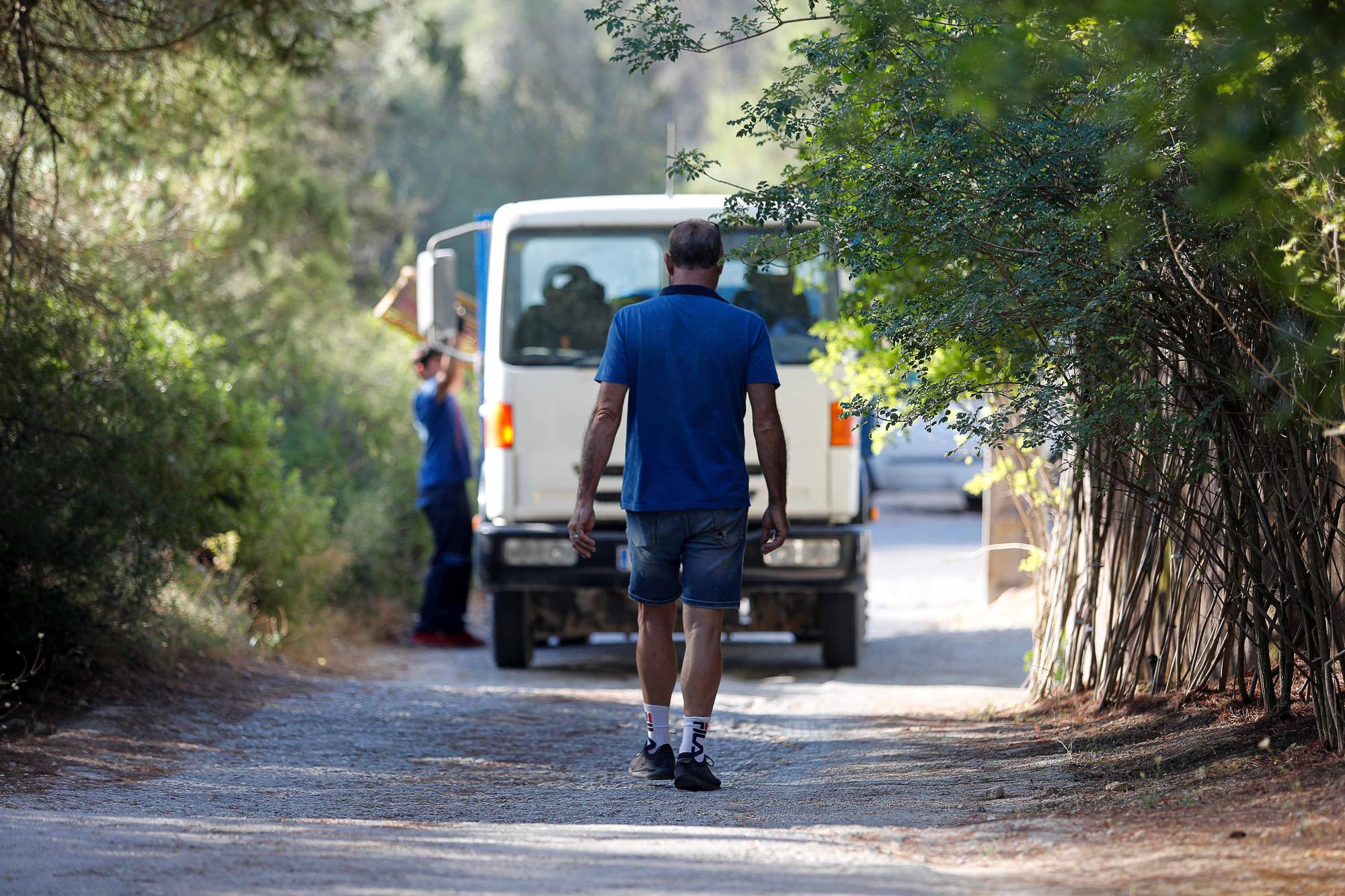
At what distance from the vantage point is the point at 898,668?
955cm

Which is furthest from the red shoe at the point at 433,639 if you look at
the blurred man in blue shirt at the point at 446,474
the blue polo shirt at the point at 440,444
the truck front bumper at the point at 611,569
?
the truck front bumper at the point at 611,569

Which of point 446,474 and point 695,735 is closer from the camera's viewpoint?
point 695,735

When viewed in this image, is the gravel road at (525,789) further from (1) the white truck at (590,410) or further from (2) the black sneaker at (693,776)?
(1) the white truck at (590,410)

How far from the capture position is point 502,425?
8.98 m

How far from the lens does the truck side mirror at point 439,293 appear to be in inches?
379

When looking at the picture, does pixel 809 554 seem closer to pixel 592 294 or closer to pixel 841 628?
pixel 841 628

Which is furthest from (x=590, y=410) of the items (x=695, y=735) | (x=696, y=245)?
(x=695, y=735)

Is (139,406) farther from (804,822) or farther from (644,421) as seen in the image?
(804,822)

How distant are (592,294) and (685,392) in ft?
12.3

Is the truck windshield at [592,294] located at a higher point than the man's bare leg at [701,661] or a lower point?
higher

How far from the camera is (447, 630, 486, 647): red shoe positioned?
11242mm

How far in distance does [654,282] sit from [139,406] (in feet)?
9.63

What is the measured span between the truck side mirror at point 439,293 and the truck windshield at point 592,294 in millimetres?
662

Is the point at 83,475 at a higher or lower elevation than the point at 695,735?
higher
